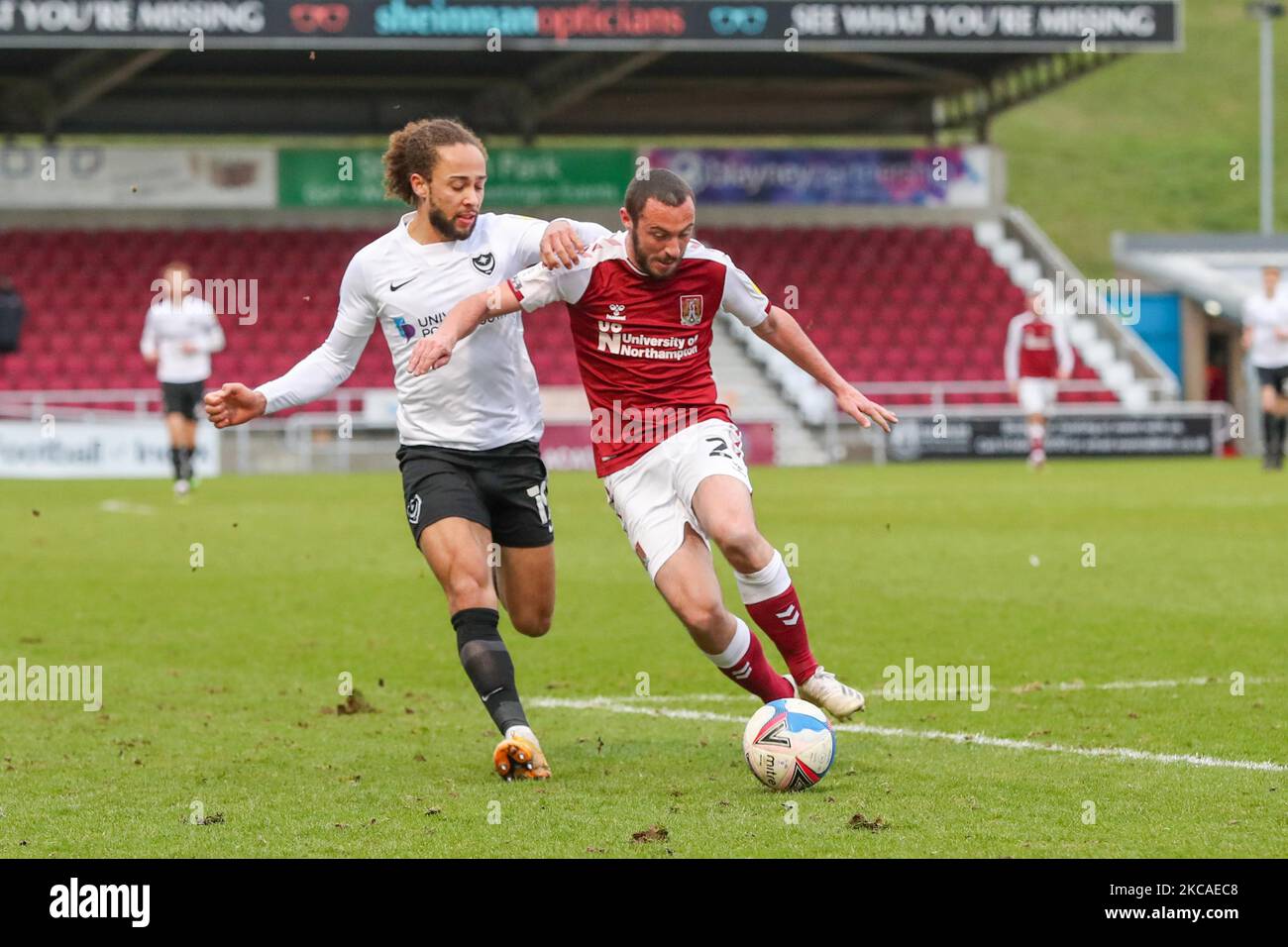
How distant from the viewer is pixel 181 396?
20.8 metres

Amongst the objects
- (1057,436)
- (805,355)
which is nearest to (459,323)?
(805,355)

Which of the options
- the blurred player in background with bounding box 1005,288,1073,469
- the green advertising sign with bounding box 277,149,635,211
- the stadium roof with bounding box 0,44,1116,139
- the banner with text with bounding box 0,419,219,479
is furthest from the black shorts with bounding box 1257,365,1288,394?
the banner with text with bounding box 0,419,219,479

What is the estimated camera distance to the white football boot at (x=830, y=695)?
6684 millimetres

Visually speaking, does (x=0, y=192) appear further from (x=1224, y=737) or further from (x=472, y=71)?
(x=1224, y=737)

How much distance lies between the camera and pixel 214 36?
95.0 feet

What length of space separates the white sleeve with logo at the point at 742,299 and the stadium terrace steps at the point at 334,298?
2364 cm

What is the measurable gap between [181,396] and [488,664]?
1490 cm

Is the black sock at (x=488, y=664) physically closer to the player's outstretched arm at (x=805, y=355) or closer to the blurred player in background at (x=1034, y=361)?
the player's outstretched arm at (x=805, y=355)

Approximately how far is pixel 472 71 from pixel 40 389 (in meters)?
9.49

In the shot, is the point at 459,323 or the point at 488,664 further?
the point at 488,664

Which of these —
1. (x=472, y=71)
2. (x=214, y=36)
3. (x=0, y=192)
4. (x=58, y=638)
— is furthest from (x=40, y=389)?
(x=58, y=638)

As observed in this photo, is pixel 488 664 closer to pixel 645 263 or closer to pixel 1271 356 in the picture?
pixel 645 263

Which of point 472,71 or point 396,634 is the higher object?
point 472,71

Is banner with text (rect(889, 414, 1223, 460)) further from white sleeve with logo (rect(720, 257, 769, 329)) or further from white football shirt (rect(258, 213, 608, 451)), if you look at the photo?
white football shirt (rect(258, 213, 608, 451))
